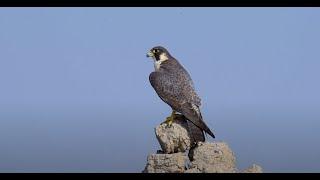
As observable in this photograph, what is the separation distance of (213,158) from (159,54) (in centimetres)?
146

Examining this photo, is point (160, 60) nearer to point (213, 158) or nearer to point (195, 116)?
point (195, 116)

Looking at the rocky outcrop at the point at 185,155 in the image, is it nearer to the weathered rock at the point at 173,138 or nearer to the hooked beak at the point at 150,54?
the weathered rock at the point at 173,138

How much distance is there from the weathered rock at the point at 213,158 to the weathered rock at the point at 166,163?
4.8 inches

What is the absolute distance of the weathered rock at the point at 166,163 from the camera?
663 cm

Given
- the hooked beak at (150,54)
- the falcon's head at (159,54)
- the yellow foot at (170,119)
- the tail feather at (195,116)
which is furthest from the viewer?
the hooked beak at (150,54)

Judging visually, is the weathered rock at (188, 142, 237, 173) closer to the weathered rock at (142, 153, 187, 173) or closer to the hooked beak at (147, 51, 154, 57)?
the weathered rock at (142, 153, 187, 173)

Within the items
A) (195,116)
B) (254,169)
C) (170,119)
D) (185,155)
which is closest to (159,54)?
(170,119)

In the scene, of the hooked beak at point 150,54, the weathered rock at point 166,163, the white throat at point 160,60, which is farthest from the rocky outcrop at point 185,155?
the hooked beak at point 150,54

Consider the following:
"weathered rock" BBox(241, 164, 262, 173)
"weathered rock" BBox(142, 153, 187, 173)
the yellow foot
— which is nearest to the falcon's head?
the yellow foot

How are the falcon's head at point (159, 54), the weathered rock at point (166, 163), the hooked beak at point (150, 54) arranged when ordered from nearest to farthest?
the weathered rock at point (166, 163) → the falcon's head at point (159, 54) → the hooked beak at point (150, 54)

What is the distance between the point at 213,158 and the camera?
21.3ft

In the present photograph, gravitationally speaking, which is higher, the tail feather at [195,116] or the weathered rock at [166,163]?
the tail feather at [195,116]
